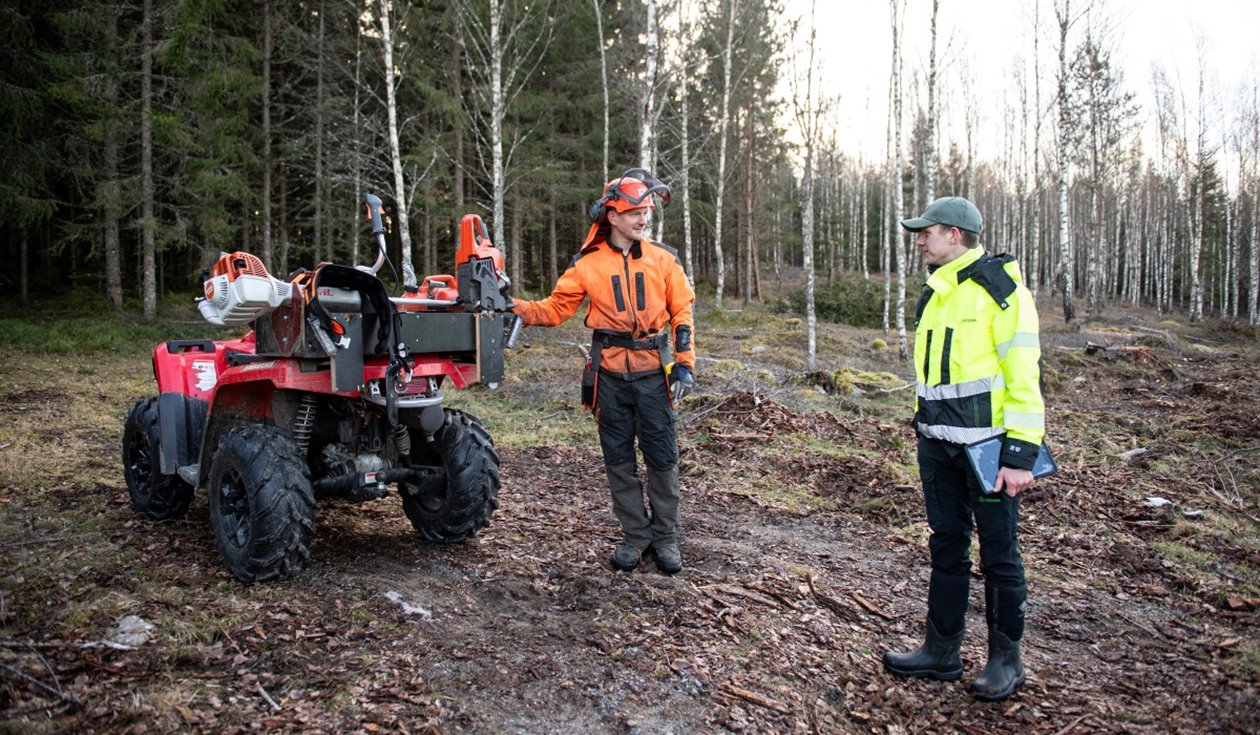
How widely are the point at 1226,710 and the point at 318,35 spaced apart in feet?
79.8

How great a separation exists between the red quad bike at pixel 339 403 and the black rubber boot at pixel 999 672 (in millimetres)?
2682

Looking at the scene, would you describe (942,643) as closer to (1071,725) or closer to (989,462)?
(1071,725)

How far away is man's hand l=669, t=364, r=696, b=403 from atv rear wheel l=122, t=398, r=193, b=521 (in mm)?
3298

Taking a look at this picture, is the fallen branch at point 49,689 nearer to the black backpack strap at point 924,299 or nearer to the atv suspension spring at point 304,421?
the atv suspension spring at point 304,421

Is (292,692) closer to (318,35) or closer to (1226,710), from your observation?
(1226,710)

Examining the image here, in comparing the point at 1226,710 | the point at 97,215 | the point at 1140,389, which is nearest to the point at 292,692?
the point at 1226,710

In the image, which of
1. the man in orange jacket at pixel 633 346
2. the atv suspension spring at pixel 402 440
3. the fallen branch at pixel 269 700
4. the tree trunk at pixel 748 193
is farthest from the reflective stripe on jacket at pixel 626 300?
the tree trunk at pixel 748 193

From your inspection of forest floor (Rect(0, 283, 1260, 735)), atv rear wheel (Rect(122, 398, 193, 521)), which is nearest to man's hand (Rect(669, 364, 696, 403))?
forest floor (Rect(0, 283, 1260, 735))

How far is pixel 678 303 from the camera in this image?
4406 mm

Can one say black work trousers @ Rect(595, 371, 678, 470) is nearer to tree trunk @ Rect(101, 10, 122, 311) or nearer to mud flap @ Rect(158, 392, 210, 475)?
mud flap @ Rect(158, 392, 210, 475)

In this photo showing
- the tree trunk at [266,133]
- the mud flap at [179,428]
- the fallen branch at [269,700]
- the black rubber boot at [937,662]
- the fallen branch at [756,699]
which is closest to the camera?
the fallen branch at [269,700]

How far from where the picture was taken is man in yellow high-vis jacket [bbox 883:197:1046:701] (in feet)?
9.98

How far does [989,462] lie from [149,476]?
510 centimetres

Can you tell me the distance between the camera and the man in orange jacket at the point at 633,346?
4250mm
